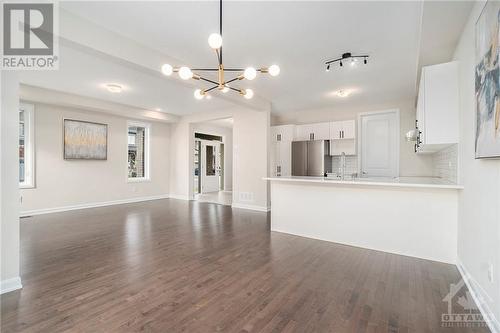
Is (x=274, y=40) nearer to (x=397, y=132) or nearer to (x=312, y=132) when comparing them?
(x=312, y=132)

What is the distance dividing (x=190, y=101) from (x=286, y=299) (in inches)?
214

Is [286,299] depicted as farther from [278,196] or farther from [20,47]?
[20,47]

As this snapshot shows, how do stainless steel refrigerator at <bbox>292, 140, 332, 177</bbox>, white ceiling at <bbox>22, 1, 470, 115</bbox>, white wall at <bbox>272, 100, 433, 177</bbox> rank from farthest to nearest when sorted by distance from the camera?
stainless steel refrigerator at <bbox>292, 140, 332, 177</bbox> → white wall at <bbox>272, 100, 433, 177</bbox> → white ceiling at <bbox>22, 1, 470, 115</bbox>

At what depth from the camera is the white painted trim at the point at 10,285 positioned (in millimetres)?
2191

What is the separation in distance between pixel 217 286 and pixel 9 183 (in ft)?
7.45

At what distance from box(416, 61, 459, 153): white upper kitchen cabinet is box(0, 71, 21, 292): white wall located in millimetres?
4541

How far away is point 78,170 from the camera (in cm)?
634

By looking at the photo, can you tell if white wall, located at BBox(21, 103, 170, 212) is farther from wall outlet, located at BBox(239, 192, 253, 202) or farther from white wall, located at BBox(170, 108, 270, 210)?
wall outlet, located at BBox(239, 192, 253, 202)

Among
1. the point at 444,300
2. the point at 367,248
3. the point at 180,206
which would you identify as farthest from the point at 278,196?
the point at 180,206

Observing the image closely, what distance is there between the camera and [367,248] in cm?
343

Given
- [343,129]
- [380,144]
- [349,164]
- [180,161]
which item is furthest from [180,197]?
[380,144]

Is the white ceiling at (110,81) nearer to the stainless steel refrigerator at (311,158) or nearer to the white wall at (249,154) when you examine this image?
the white wall at (249,154)

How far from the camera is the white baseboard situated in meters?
1.70

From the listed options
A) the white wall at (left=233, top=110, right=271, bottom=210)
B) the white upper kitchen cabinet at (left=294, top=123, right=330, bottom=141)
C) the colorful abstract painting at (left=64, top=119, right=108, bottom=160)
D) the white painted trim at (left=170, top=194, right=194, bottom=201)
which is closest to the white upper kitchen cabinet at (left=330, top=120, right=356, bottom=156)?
the white upper kitchen cabinet at (left=294, top=123, right=330, bottom=141)
